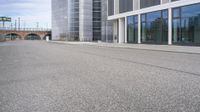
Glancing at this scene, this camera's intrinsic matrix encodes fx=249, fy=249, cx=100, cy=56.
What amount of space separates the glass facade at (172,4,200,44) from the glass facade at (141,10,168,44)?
6.62 feet

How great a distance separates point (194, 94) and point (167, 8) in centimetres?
2976

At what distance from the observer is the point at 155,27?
1468 inches

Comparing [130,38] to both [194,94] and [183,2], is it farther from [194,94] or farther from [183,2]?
[194,94]

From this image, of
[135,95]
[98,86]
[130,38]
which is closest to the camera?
[135,95]

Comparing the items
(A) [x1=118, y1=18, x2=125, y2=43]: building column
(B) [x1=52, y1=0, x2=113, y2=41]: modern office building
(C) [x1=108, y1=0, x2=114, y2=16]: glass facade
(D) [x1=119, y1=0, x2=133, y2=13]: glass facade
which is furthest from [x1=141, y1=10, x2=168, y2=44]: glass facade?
(B) [x1=52, y1=0, x2=113, y2=41]: modern office building

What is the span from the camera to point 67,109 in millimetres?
5008

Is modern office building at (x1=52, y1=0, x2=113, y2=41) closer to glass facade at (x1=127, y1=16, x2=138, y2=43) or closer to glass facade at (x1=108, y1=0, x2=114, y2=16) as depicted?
glass facade at (x1=108, y1=0, x2=114, y2=16)

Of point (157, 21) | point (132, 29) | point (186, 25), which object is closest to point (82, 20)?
point (132, 29)

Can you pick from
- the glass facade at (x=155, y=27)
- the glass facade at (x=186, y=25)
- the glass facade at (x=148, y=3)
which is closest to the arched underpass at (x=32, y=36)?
the glass facade at (x=148, y=3)

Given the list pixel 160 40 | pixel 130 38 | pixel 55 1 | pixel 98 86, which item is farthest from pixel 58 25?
pixel 98 86

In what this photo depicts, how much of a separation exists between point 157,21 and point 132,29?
8014 millimetres

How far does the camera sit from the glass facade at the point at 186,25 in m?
29.8

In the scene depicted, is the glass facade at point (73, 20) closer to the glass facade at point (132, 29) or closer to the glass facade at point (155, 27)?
the glass facade at point (132, 29)

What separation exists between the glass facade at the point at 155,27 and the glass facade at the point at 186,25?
2.02 m
